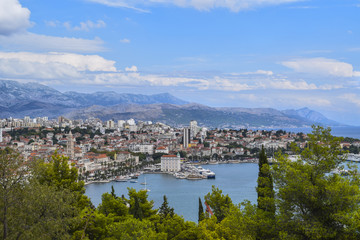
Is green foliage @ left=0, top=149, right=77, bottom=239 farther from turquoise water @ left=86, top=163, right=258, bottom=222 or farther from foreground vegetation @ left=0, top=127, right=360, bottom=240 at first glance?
turquoise water @ left=86, top=163, right=258, bottom=222

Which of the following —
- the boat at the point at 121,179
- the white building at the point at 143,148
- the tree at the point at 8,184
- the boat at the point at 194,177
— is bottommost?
the boat at the point at 121,179

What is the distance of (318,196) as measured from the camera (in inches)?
141

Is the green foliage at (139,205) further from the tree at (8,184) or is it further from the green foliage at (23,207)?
the tree at (8,184)

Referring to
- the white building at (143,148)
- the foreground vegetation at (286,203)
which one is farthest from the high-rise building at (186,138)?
the foreground vegetation at (286,203)

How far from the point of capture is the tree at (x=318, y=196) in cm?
341

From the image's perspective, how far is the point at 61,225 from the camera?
376 centimetres

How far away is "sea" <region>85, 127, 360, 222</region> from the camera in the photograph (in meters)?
17.1

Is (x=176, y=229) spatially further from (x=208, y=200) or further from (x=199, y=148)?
(x=199, y=148)

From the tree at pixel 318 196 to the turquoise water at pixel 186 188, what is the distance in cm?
1024

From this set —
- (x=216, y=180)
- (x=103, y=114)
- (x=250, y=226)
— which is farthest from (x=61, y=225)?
(x=103, y=114)

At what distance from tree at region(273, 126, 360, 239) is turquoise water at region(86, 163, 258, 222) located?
1024 cm

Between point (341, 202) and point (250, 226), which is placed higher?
point (341, 202)

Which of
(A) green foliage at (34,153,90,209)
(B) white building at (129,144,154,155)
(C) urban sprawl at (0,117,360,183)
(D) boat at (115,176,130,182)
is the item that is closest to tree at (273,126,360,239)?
(A) green foliage at (34,153,90,209)

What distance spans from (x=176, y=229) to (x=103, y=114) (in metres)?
108
